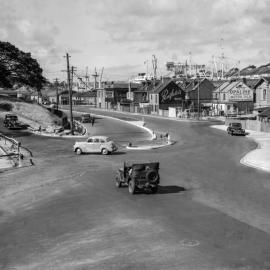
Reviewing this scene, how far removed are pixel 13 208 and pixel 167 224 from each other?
10.3 meters

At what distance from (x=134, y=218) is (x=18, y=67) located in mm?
74368

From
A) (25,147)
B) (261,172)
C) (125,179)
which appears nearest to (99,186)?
(125,179)

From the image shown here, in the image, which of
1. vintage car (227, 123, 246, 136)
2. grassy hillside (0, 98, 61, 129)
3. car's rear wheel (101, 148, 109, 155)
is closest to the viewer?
car's rear wheel (101, 148, 109, 155)

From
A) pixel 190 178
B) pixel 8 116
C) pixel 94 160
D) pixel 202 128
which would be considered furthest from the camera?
pixel 202 128

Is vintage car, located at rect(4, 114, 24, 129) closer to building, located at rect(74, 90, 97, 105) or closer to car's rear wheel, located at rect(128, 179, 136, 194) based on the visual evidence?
car's rear wheel, located at rect(128, 179, 136, 194)

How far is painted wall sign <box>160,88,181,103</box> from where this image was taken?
379 feet

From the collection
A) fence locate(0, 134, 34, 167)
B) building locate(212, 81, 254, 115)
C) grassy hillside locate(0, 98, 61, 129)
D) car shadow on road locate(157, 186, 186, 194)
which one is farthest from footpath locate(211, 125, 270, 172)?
building locate(212, 81, 254, 115)

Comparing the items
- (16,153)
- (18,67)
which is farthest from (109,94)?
(16,153)

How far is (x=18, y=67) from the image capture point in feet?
302

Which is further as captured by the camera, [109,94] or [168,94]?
[109,94]

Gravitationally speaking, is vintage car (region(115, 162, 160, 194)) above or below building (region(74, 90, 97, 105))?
below

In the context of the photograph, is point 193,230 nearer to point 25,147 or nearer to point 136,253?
point 136,253

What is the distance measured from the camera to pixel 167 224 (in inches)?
861

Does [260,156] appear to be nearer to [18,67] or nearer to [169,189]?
[169,189]
